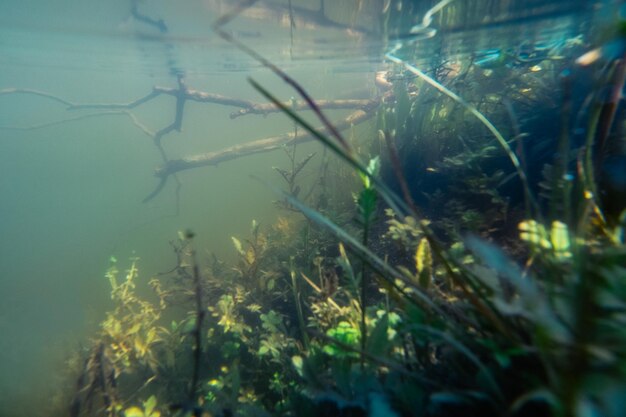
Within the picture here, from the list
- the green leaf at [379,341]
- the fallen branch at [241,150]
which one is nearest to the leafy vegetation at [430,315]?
the green leaf at [379,341]

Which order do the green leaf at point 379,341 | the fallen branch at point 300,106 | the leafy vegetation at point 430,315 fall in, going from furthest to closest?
the fallen branch at point 300,106 → the green leaf at point 379,341 → the leafy vegetation at point 430,315

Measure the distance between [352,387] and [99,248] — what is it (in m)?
31.4

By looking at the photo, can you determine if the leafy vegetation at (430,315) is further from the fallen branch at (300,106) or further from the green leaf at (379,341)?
the fallen branch at (300,106)

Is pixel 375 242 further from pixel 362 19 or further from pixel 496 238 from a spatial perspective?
pixel 362 19

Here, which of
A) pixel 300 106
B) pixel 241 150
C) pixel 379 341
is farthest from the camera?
Result: pixel 241 150

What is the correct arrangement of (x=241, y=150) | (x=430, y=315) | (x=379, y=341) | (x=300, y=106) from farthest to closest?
1. (x=241, y=150)
2. (x=300, y=106)
3. (x=379, y=341)
4. (x=430, y=315)

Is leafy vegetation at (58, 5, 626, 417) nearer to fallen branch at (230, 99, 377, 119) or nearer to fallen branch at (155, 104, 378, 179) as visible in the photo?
fallen branch at (155, 104, 378, 179)

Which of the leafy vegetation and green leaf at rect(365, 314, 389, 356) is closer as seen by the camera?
the leafy vegetation

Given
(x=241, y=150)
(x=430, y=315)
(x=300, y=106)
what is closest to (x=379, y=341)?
(x=430, y=315)

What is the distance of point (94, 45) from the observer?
13141mm

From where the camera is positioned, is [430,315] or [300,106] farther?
[300,106]

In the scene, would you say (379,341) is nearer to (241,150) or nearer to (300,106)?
(300,106)

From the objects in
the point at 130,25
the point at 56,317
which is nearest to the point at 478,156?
the point at 130,25

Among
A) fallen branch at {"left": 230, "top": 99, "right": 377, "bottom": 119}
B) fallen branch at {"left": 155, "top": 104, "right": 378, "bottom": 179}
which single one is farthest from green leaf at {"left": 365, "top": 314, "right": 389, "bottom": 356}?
fallen branch at {"left": 230, "top": 99, "right": 377, "bottom": 119}
